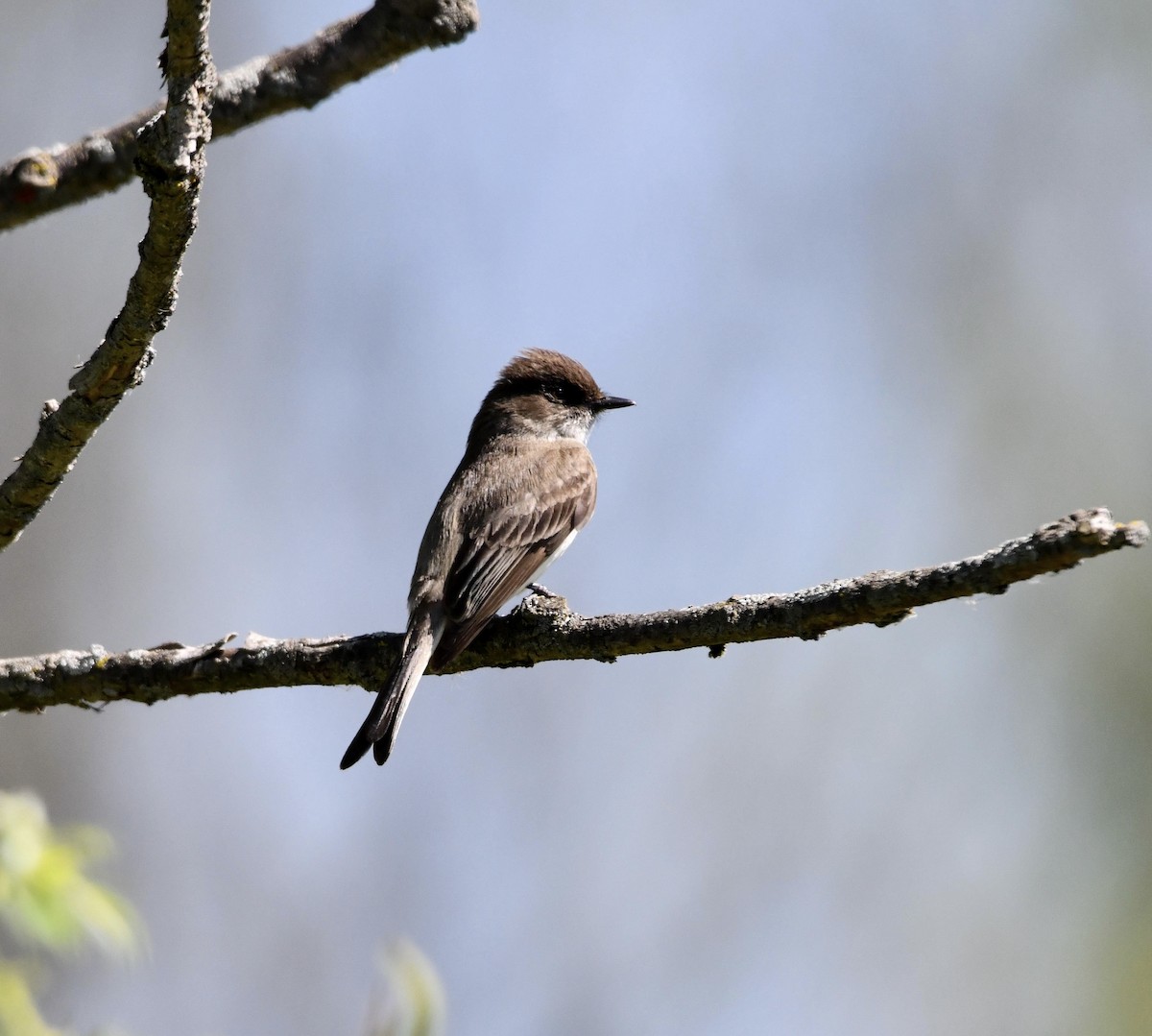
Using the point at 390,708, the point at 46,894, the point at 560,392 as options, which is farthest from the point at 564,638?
the point at 560,392

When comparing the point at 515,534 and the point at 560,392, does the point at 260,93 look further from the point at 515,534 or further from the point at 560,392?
the point at 560,392

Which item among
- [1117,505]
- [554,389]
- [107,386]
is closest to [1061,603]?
[1117,505]

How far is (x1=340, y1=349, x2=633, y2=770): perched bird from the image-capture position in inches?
197

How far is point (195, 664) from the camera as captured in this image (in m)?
4.40

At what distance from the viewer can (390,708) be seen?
15.9ft

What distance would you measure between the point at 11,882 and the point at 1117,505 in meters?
10.4

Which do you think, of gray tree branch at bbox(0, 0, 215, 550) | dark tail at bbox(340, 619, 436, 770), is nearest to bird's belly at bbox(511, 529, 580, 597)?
dark tail at bbox(340, 619, 436, 770)

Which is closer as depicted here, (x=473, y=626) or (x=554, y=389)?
(x=473, y=626)

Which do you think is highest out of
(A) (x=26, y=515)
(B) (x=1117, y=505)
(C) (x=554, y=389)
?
(B) (x=1117, y=505)

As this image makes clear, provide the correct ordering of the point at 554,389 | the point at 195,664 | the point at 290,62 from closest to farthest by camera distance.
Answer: the point at 290,62, the point at 195,664, the point at 554,389

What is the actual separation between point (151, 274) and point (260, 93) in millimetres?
672

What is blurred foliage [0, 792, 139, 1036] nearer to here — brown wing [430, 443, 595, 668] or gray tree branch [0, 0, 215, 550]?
gray tree branch [0, 0, 215, 550]

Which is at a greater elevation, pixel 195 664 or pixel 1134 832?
pixel 1134 832

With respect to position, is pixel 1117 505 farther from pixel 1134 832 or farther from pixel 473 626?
pixel 473 626
